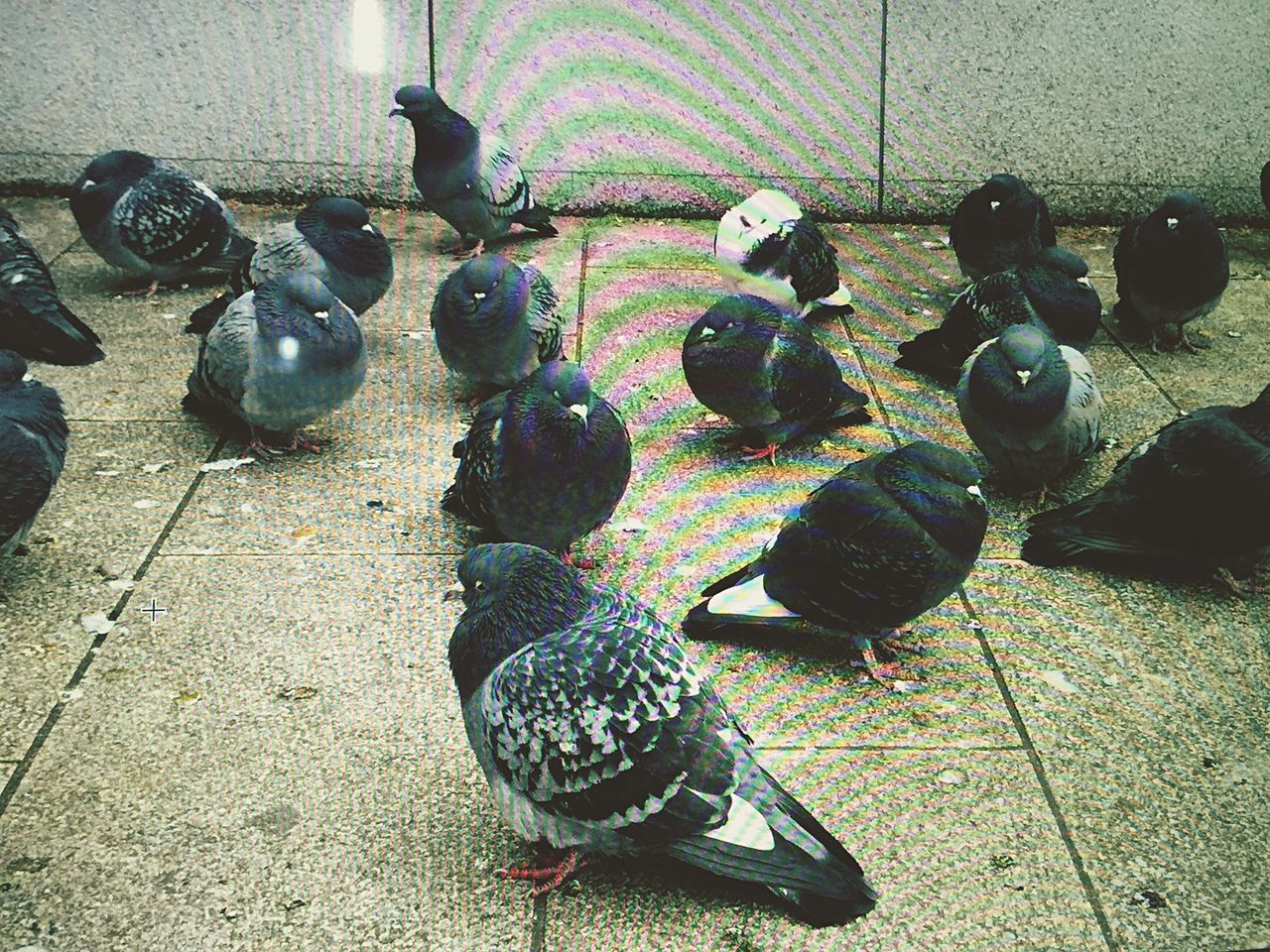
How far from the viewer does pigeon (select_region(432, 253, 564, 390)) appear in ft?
19.8

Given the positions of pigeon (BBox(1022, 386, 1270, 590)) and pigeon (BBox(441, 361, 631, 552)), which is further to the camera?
pigeon (BBox(1022, 386, 1270, 590))

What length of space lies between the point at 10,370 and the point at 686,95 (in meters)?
5.17

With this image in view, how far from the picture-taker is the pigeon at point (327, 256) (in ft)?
21.7

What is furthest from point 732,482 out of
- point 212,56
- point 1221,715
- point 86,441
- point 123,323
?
point 212,56

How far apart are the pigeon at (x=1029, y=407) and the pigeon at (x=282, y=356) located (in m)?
2.91

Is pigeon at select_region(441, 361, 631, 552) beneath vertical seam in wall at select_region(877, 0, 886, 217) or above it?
beneath

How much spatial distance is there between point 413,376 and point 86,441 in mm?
1677

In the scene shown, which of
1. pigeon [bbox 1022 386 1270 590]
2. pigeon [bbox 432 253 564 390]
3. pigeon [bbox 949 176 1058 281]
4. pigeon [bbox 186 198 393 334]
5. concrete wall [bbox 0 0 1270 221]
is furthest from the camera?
concrete wall [bbox 0 0 1270 221]

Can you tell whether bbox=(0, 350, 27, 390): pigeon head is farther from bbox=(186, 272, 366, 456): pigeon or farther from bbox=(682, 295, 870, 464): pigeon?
A: bbox=(682, 295, 870, 464): pigeon

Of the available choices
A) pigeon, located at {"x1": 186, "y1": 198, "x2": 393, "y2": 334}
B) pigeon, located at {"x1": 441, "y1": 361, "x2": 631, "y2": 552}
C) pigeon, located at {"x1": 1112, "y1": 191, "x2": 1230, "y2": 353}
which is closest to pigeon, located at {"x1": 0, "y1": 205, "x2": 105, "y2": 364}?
pigeon, located at {"x1": 186, "y1": 198, "x2": 393, "y2": 334}

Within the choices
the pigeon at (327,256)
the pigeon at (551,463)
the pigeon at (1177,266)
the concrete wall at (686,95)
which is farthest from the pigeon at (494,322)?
the pigeon at (1177,266)

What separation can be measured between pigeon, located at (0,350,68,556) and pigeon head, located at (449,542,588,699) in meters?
2.01

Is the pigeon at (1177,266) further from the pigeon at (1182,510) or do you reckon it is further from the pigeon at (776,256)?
the pigeon at (1182,510)

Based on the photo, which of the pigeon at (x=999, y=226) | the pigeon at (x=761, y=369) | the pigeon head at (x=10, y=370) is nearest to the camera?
the pigeon head at (x=10, y=370)
